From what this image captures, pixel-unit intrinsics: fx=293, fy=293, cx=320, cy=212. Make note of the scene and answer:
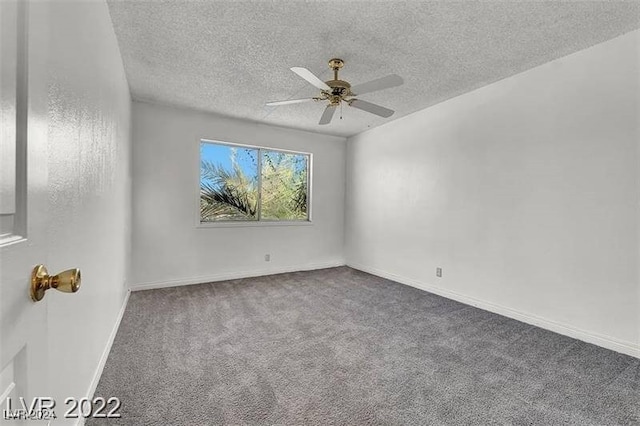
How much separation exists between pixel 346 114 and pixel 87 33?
3113 millimetres

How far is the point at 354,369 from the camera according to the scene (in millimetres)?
2010

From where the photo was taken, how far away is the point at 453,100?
361 cm

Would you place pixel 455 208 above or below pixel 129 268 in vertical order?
above

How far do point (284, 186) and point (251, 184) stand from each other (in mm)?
588

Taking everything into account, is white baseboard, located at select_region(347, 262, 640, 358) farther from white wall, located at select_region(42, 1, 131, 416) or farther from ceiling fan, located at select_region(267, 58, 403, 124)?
white wall, located at select_region(42, 1, 131, 416)

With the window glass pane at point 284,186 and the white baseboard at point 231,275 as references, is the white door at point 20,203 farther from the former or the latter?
the window glass pane at point 284,186

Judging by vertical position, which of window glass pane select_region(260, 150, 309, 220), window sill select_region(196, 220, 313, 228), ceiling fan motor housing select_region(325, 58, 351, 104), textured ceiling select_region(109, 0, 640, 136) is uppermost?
textured ceiling select_region(109, 0, 640, 136)

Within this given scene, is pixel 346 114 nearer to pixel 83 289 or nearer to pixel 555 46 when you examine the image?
pixel 555 46

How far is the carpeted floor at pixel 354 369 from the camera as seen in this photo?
160 centimetres

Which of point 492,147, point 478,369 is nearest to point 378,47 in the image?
point 492,147

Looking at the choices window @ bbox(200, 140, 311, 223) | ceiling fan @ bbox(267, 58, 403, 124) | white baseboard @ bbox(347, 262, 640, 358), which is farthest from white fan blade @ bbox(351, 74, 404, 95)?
window @ bbox(200, 140, 311, 223)

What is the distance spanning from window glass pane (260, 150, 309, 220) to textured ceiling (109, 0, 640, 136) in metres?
1.62

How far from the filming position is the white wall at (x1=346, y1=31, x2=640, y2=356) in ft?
7.64

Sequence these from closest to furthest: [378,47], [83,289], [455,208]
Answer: [83,289] → [378,47] → [455,208]
